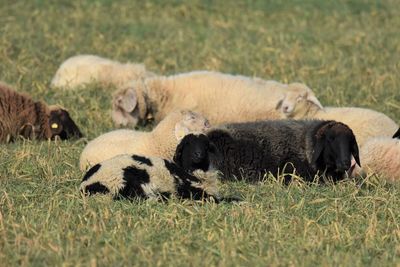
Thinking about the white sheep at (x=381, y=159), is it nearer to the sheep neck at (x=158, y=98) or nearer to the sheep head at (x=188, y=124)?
the sheep head at (x=188, y=124)

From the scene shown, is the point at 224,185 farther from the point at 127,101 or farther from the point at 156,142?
the point at 127,101

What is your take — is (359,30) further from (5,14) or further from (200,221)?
(200,221)

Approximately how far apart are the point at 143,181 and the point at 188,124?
1.55 meters

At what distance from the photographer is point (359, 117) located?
1100cm

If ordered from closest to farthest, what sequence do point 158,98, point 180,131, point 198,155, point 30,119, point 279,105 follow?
point 198,155 < point 180,131 < point 30,119 < point 279,105 < point 158,98

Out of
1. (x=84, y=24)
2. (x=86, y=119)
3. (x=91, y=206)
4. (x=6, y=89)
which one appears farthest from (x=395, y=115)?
(x=84, y=24)

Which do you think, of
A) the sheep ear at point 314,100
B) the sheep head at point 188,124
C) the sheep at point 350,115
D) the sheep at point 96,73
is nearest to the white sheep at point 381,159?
the sheep at point 350,115

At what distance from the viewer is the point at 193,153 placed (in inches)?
349

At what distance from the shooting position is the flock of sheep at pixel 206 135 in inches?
328

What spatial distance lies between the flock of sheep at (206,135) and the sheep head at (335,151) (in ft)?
0.03

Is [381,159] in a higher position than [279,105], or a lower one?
higher

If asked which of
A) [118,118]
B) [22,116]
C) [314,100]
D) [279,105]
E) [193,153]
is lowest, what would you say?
[118,118]

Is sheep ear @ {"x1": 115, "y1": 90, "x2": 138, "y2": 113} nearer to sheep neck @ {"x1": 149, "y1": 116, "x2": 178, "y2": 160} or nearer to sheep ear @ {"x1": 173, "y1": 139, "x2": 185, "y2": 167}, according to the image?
sheep neck @ {"x1": 149, "y1": 116, "x2": 178, "y2": 160}

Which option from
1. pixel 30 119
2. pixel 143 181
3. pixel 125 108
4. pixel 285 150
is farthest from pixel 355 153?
pixel 30 119
